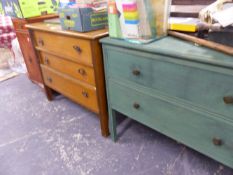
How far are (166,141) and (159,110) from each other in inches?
19.0

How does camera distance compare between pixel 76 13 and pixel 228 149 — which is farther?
pixel 76 13

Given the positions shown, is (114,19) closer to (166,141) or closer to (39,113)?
(166,141)

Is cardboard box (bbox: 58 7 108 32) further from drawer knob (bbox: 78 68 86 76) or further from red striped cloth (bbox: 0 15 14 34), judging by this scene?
red striped cloth (bbox: 0 15 14 34)

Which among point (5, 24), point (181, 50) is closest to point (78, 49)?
point (181, 50)

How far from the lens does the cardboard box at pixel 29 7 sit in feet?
5.61

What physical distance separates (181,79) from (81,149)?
0.90 m

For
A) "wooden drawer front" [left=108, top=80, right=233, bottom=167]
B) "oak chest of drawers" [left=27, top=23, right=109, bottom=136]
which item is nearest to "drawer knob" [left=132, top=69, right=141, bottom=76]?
"wooden drawer front" [left=108, top=80, right=233, bottom=167]

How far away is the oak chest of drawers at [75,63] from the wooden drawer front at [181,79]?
0.17 meters

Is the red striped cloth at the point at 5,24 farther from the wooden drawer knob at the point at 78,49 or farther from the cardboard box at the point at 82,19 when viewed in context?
the wooden drawer knob at the point at 78,49

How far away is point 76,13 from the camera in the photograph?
1.15 meters

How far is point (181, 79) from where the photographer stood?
84 cm

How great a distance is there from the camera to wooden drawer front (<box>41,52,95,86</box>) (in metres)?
1.30

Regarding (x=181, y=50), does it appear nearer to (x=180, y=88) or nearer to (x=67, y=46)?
(x=180, y=88)

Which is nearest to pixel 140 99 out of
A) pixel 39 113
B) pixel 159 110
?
pixel 159 110
